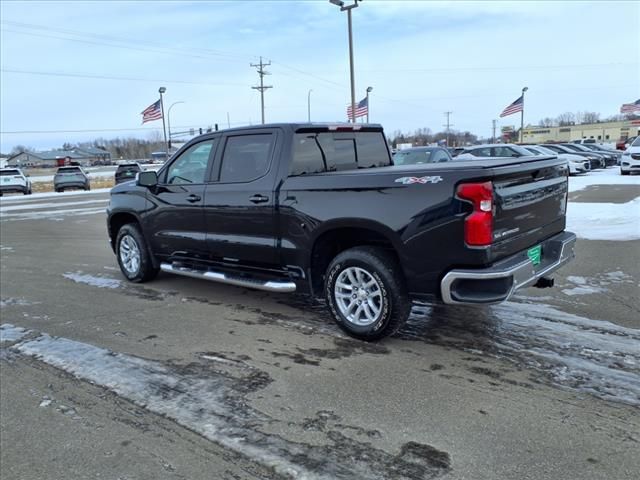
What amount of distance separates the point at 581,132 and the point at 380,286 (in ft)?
434

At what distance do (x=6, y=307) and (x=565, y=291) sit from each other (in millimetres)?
6450

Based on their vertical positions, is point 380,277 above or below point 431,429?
above

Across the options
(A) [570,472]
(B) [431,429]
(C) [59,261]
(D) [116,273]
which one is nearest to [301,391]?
(B) [431,429]

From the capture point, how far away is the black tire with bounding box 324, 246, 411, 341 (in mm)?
4434

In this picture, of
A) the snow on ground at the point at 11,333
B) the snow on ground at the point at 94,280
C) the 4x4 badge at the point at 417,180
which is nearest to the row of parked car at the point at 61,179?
the snow on ground at the point at 94,280

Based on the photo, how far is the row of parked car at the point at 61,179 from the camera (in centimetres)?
Result: 2889

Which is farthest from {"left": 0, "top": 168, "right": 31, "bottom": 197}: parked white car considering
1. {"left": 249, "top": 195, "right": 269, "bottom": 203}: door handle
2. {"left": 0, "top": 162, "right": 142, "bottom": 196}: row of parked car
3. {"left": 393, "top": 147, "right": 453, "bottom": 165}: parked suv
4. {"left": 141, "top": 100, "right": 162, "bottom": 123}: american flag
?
{"left": 249, "top": 195, "right": 269, "bottom": 203}: door handle

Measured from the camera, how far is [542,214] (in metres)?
4.69

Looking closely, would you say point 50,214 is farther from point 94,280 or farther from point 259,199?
point 259,199

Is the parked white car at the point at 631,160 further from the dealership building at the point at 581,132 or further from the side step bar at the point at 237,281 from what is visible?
the dealership building at the point at 581,132

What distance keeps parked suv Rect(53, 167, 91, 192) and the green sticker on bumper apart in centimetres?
3141

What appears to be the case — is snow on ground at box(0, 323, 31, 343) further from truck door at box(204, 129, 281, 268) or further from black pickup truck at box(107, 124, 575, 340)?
truck door at box(204, 129, 281, 268)

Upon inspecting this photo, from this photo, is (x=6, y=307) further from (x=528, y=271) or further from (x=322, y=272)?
(x=528, y=271)

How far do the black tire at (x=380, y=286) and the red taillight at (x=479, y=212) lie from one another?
789 mm
